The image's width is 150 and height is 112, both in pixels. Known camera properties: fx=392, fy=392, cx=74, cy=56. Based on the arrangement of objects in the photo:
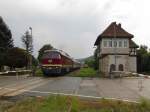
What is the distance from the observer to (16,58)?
84.6 meters

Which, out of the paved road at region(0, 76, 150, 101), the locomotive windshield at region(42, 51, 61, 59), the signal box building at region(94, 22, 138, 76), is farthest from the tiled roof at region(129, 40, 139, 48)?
the paved road at region(0, 76, 150, 101)

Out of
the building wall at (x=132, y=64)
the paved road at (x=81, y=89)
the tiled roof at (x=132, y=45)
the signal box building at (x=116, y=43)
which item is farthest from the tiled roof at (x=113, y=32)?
the paved road at (x=81, y=89)

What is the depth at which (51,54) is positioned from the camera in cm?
5031

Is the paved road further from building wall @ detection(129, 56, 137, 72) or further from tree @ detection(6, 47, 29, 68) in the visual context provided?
tree @ detection(6, 47, 29, 68)

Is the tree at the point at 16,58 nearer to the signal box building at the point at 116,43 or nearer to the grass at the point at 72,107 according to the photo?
the signal box building at the point at 116,43

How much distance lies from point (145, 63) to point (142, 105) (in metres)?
66.5

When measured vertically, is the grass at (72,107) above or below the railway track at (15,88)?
below

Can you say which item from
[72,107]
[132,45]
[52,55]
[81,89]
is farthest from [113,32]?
[72,107]

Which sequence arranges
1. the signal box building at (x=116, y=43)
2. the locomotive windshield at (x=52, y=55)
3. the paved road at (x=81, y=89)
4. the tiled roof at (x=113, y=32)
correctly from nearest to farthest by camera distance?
the paved road at (x=81, y=89)
the locomotive windshield at (x=52, y=55)
the signal box building at (x=116, y=43)
the tiled roof at (x=113, y=32)

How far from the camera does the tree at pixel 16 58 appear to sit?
8344 centimetres

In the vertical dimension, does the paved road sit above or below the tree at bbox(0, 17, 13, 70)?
below

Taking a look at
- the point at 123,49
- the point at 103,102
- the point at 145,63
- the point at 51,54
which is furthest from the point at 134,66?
the point at 103,102

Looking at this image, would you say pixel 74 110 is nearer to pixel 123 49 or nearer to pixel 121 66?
pixel 121 66

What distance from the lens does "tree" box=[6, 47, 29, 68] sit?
83.4 metres
